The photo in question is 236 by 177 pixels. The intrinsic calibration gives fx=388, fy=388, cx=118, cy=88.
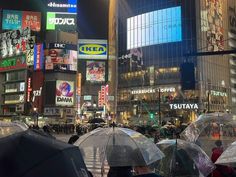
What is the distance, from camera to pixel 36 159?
2.60 m

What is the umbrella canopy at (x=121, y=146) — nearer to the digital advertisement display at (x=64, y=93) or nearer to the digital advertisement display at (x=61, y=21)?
the digital advertisement display at (x=64, y=93)

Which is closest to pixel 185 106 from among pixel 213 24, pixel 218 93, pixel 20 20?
pixel 218 93

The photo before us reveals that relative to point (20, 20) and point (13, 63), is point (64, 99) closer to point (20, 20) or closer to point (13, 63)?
point (13, 63)

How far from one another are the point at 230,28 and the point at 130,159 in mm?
99496

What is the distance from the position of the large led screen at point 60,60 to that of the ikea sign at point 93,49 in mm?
17146

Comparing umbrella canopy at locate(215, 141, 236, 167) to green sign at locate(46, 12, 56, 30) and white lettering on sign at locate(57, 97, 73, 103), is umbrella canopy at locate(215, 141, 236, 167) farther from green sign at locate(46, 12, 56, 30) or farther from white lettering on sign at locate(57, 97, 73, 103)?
green sign at locate(46, 12, 56, 30)

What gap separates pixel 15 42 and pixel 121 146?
83680mm

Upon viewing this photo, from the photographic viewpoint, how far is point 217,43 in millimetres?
83812

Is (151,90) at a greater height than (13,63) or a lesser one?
lesser

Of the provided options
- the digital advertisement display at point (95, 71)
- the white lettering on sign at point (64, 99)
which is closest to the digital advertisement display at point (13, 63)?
the white lettering on sign at point (64, 99)

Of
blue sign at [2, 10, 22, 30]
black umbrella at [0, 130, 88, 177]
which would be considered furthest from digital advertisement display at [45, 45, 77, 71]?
black umbrella at [0, 130, 88, 177]

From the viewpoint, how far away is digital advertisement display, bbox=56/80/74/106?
7741 centimetres

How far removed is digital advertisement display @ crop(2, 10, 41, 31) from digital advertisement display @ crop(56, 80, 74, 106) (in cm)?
2232

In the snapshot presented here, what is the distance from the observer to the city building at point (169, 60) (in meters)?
79.9
